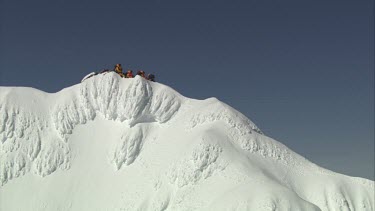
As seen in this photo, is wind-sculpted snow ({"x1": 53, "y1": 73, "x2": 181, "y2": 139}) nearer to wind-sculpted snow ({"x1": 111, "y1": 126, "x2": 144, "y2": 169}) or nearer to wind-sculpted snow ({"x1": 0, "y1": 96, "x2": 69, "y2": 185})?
wind-sculpted snow ({"x1": 111, "y1": 126, "x2": 144, "y2": 169})

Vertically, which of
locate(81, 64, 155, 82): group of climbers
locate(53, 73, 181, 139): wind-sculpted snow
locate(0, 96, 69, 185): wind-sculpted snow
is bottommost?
locate(0, 96, 69, 185): wind-sculpted snow

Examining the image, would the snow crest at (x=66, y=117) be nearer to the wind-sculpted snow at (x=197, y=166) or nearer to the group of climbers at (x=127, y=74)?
the group of climbers at (x=127, y=74)

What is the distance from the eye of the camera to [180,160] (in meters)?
82.0

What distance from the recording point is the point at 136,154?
291ft

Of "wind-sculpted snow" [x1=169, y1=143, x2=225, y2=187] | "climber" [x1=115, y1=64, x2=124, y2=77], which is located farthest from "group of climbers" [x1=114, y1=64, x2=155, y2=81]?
"wind-sculpted snow" [x1=169, y1=143, x2=225, y2=187]

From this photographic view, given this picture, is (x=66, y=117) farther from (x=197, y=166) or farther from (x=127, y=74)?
(x=197, y=166)

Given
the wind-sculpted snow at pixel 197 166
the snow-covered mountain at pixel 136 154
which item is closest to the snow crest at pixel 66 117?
the snow-covered mountain at pixel 136 154

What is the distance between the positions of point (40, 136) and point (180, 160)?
27373 mm

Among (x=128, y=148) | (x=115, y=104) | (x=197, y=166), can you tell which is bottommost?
(x=197, y=166)

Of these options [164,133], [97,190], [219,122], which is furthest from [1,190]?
[219,122]

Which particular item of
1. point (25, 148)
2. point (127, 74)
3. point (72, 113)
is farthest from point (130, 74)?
point (25, 148)

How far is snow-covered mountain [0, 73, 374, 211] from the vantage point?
80.1m

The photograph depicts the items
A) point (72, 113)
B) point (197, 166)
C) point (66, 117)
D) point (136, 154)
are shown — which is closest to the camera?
point (197, 166)

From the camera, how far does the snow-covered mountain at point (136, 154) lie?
80062 mm
